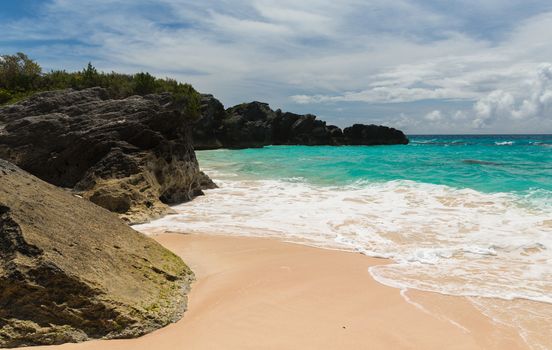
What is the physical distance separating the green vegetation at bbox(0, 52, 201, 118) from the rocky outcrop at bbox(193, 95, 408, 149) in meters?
11.2

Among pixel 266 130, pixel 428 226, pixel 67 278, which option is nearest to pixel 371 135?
pixel 266 130

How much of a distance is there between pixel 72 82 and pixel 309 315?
40.0 metres

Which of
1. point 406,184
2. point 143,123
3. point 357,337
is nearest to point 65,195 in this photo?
point 357,337

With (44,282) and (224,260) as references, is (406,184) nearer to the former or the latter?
(224,260)

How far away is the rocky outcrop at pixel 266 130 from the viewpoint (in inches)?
2402

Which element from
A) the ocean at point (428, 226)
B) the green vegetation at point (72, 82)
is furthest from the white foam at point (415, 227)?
the green vegetation at point (72, 82)

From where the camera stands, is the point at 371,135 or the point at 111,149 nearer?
the point at 111,149

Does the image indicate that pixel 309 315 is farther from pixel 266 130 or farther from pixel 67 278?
pixel 266 130

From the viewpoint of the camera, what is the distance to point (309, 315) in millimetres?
4742

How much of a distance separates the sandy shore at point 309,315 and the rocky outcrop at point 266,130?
5396 centimetres

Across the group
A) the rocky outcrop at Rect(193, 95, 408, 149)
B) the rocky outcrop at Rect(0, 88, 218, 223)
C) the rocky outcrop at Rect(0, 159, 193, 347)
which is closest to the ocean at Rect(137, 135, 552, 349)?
the rocky outcrop at Rect(0, 88, 218, 223)

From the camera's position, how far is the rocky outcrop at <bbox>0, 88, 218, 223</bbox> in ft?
35.8

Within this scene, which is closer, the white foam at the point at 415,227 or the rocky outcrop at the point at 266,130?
the white foam at the point at 415,227

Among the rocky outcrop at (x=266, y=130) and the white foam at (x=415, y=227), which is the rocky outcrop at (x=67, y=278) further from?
the rocky outcrop at (x=266, y=130)
